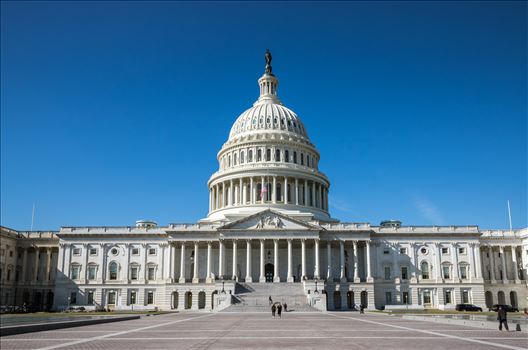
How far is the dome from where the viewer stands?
123 metres

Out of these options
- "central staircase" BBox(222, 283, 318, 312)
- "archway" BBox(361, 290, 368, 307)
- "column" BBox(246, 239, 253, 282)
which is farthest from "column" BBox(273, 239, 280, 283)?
"archway" BBox(361, 290, 368, 307)

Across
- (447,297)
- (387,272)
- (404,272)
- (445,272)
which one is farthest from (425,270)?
(387,272)

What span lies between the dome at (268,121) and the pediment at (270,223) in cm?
3177

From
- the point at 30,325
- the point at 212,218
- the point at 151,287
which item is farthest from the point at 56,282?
the point at 30,325

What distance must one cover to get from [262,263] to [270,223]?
24.5 feet

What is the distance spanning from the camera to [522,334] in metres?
31.6

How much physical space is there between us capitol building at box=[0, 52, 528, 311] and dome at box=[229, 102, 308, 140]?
24105 mm

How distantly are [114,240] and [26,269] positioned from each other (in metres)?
19.5

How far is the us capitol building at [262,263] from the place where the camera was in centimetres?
9381

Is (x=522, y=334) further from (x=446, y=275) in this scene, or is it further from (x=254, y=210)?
(x=254, y=210)

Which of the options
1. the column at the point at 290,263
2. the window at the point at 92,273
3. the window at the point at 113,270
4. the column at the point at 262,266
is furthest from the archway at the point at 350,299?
the window at the point at 92,273

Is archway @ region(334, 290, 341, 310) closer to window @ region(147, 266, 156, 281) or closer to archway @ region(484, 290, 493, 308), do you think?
archway @ region(484, 290, 493, 308)

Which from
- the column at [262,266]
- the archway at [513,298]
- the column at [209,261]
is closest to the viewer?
the column at [262,266]

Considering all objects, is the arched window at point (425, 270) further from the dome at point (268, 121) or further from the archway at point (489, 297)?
the dome at point (268, 121)
